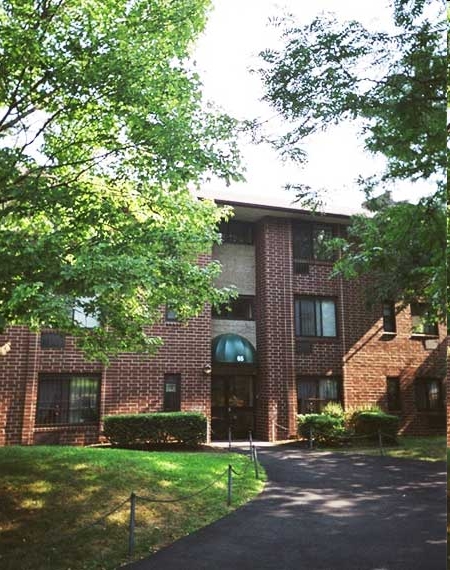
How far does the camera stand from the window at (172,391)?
298 inches

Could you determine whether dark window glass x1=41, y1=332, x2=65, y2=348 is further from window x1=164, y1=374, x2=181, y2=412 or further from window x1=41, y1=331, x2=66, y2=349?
window x1=164, y1=374, x2=181, y2=412

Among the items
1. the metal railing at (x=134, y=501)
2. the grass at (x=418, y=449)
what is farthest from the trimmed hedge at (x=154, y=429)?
the grass at (x=418, y=449)

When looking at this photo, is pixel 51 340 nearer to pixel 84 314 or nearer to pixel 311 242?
pixel 84 314

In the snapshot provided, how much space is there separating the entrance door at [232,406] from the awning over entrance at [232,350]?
242 millimetres

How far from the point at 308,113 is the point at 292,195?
39 centimetres

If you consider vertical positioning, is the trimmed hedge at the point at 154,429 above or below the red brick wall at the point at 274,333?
below

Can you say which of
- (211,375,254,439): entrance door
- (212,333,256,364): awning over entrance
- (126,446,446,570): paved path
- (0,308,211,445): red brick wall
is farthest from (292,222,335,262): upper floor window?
(0,308,211,445): red brick wall

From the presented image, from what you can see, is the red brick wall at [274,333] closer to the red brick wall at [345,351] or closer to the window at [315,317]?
the red brick wall at [345,351]

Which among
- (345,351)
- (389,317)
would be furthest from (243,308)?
(389,317)

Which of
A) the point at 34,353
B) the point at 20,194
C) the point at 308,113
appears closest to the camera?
the point at 308,113

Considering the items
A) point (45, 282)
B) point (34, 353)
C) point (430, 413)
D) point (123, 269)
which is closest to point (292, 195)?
point (430, 413)

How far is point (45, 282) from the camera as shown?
3594 millimetres

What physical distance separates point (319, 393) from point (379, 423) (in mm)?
687

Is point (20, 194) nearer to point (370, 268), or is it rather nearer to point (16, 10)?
point (16, 10)
